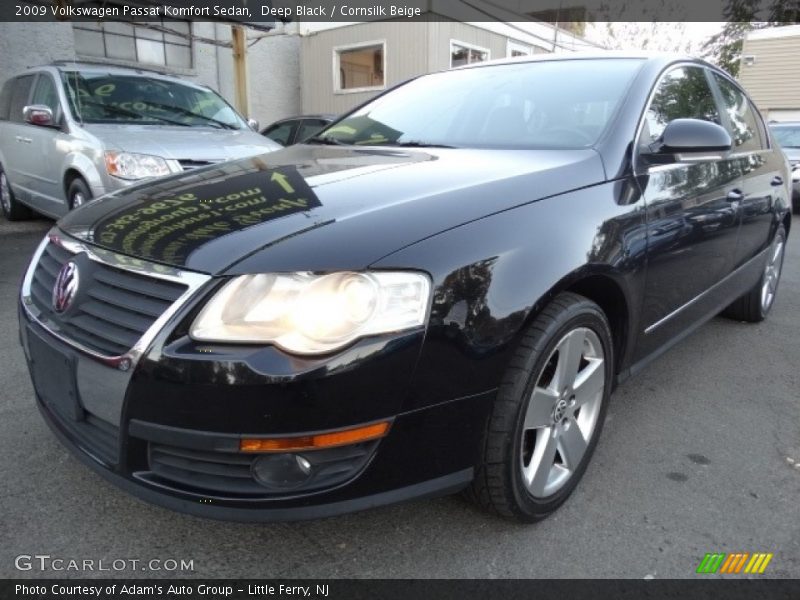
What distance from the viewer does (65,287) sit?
1.89 metres

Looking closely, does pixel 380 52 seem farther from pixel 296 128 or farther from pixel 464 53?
pixel 296 128

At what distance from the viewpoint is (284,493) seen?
157cm

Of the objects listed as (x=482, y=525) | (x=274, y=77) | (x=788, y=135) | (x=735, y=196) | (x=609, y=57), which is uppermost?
(x=274, y=77)

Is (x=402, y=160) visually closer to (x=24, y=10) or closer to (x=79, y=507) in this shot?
(x=79, y=507)

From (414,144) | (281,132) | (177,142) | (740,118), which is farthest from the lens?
(281,132)

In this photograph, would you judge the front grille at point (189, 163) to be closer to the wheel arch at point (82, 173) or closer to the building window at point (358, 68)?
the wheel arch at point (82, 173)

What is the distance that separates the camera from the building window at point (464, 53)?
13.5m

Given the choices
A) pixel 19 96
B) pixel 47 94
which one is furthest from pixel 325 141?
pixel 19 96

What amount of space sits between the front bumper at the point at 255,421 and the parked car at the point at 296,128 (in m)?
7.85

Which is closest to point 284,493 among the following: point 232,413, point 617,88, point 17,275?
point 232,413

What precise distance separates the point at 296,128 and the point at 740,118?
7066 mm

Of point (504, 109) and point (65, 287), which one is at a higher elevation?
point (504, 109)

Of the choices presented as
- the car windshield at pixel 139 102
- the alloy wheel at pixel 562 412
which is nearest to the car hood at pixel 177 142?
the car windshield at pixel 139 102

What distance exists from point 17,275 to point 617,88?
15.7 ft
